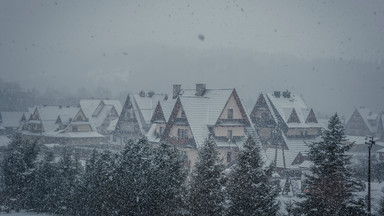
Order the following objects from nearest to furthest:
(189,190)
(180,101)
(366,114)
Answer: (189,190) → (180,101) → (366,114)

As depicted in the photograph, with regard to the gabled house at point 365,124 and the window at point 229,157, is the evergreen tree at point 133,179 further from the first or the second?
the gabled house at point 365,124

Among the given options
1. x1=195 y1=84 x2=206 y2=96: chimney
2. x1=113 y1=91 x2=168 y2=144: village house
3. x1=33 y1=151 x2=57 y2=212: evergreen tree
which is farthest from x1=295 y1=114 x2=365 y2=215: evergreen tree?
x1=113 y1=91 x2=168 y2=144: village house

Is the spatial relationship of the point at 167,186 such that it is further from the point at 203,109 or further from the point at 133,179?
the point at 203,109

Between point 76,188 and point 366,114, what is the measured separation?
91.3 metres

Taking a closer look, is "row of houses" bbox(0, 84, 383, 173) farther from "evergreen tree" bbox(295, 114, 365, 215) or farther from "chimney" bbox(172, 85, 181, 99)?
"evergreen tree" bbox(295, 114, 365, 215)

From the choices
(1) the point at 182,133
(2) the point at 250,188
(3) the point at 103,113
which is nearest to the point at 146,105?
(3) the point at 103,113

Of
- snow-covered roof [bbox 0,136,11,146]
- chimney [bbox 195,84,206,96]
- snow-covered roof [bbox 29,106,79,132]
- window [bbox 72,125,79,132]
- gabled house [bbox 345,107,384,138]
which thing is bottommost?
snow-covered roof [bbox 0,136,11,146]

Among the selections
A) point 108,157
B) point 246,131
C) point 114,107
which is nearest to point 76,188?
point 108,157

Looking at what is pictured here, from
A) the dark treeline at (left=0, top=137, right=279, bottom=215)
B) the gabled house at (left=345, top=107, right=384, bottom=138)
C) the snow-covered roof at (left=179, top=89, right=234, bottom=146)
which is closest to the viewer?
the dark treeline at (left=0, top=137, right=279, bottom=215)

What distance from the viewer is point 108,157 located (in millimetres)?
30156

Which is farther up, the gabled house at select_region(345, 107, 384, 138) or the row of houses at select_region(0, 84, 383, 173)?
the gabled house at select_region(345, 107, 384, 138)

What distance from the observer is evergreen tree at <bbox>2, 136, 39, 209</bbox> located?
37.1 meters

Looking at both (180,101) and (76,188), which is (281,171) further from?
(76,188)

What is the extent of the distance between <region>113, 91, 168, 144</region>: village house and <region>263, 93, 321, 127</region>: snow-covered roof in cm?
2008
